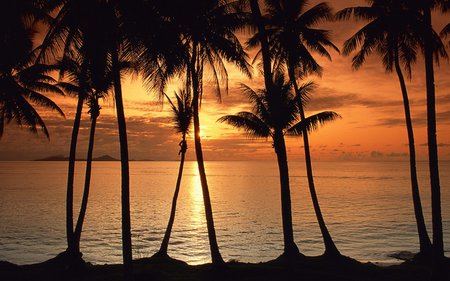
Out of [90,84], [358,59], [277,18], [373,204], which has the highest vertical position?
[277,18]

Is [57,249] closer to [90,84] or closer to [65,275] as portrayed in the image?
[65,275]

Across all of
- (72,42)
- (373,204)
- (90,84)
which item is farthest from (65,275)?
(373,204)

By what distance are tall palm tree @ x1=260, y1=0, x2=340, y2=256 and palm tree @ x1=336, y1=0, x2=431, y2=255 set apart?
1.55 m

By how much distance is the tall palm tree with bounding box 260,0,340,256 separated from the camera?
21109 millimetres

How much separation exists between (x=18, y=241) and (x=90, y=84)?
78.9ft

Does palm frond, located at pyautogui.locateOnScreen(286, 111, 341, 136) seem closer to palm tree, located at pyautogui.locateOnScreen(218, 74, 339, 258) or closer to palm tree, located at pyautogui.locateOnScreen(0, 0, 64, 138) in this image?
palm tree, located at pyautogui.locateOnScreen(218, 74, 339, 258)

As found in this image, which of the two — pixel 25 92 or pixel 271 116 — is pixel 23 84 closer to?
pixel 25 92

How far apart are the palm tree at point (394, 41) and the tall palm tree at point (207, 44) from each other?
6.56m

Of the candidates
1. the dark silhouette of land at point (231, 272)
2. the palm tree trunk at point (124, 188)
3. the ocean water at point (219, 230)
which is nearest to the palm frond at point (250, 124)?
the dark silhouette of land at point (231, 272)

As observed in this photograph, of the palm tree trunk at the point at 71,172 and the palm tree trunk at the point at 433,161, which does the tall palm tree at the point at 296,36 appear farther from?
the palm tree trunk at the point at 71,172

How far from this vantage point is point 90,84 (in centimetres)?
1706

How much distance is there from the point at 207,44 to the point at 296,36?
21.2 feet

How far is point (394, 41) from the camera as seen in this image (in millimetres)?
19406

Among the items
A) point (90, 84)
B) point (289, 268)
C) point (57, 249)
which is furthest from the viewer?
point (57, 249)
